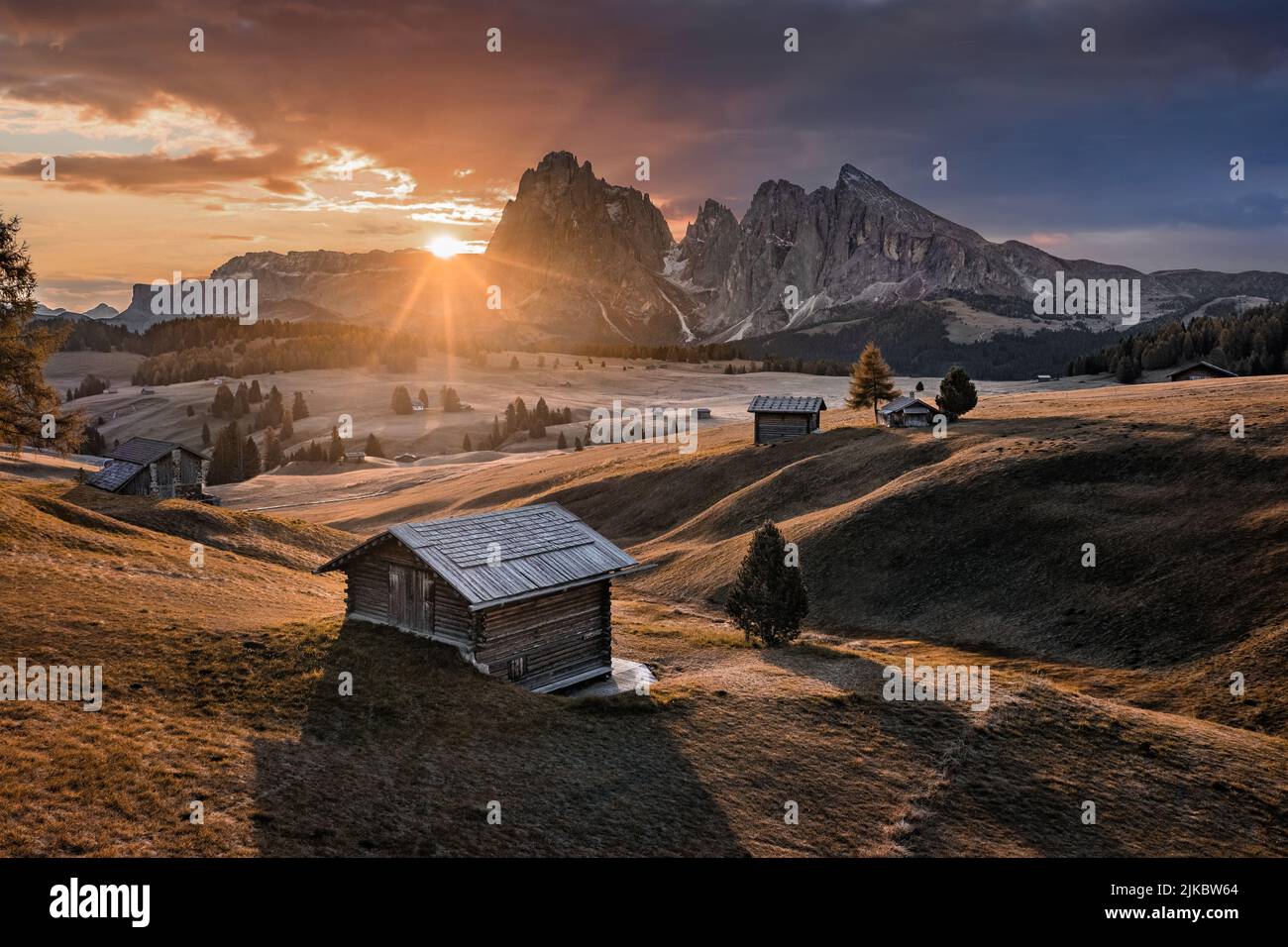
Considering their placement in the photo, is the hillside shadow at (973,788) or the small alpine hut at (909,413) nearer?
the hillside shadow at (973,788)

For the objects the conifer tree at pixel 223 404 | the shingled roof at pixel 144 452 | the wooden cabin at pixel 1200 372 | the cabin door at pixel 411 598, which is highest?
the wooden cabin at pixel 1200 372

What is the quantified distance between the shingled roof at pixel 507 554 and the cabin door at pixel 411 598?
1172mm

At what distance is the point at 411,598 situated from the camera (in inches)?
1096

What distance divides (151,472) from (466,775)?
59947 mm

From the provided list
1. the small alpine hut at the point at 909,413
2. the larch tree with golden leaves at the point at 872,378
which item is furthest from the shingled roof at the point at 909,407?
the larch tree with golden leaves at the point at 872,378

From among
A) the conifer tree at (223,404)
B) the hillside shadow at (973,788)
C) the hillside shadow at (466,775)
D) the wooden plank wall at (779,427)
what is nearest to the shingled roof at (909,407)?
the wooden plank wall at (779,427)

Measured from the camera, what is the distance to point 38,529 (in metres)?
34.5

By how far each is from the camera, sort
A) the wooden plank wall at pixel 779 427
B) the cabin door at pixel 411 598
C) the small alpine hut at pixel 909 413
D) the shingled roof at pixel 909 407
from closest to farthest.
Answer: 1. the cabin door at pixel 411 598
2. the small alpine hut at pixel 909 413
3. the shingled roof at pixel 909 407
4. the wooden plank wall at pixel 779 427

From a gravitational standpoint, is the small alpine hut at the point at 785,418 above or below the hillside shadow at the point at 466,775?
above

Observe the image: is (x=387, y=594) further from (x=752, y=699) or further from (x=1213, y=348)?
(x=1213, y=348)

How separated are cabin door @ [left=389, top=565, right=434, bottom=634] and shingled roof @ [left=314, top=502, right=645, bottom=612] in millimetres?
1172

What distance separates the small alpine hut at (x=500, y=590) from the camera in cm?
2616

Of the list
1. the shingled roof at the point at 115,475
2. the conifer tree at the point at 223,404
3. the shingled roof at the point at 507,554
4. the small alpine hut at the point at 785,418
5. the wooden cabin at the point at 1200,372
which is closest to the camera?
the shingled roof at the point at 507,554

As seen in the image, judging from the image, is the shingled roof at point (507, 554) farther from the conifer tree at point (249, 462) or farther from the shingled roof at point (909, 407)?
the conifer tree at point (249, 462)
